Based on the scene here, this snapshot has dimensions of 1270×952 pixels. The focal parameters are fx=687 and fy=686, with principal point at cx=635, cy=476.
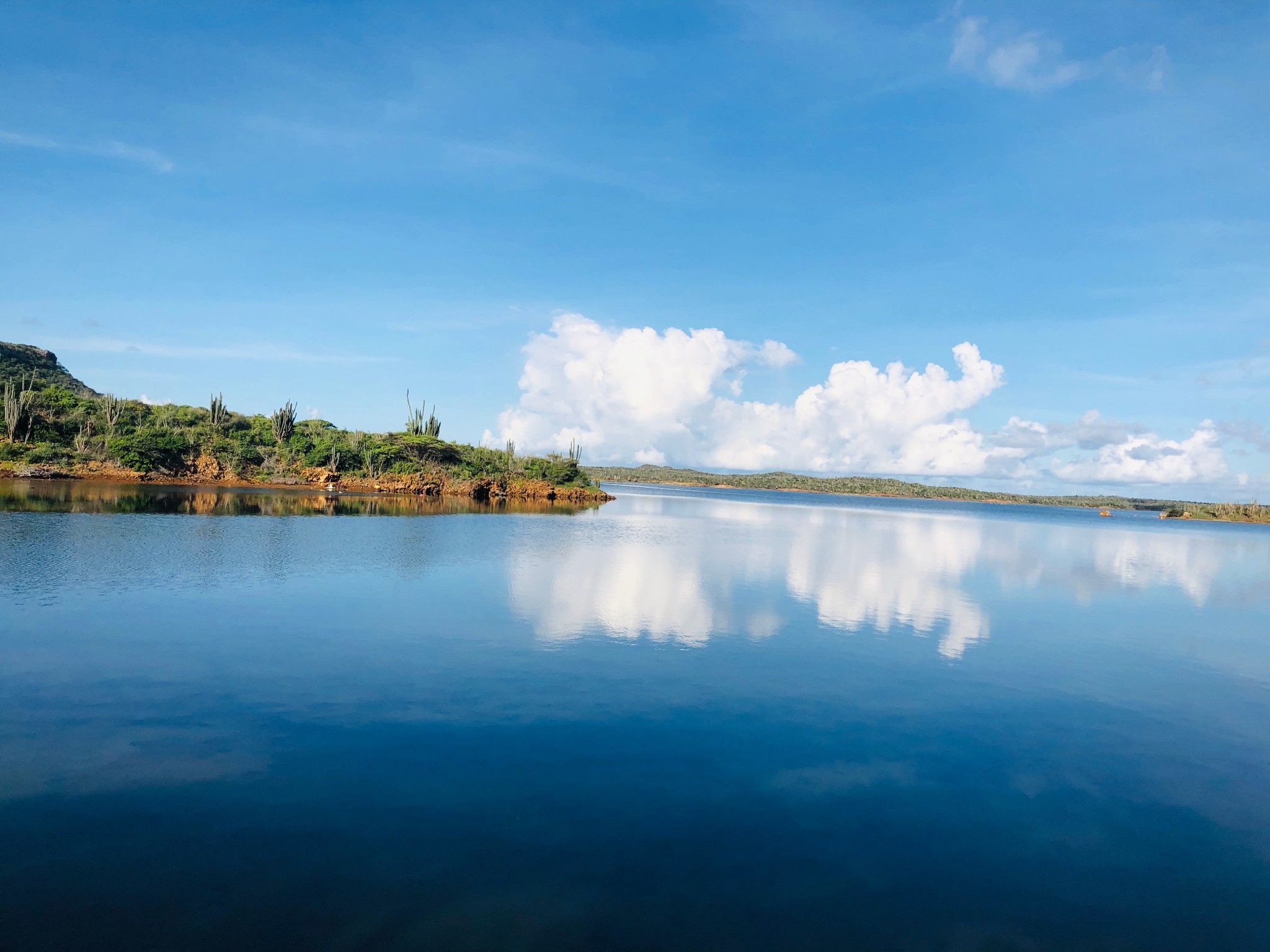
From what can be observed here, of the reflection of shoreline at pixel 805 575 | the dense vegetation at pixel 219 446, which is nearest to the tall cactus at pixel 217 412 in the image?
the dense vegetation at pixel 219 446

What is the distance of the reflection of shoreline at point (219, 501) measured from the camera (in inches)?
1299

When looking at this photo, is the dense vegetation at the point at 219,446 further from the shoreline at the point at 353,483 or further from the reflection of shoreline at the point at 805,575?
the reflection of shoreline at the point at 805,575

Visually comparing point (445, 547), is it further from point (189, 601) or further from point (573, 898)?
point (573, 898)

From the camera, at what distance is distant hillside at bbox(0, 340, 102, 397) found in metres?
84.4

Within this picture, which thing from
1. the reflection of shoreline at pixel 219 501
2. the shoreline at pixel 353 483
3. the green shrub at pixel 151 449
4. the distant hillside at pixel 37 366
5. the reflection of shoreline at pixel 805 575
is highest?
the distant hillside at pixel 37 366

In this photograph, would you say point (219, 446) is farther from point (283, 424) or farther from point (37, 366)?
point (37, 366)

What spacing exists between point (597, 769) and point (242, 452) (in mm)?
63822

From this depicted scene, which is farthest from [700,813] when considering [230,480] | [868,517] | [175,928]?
[868,517]

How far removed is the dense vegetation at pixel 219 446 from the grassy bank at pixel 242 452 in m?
0.11

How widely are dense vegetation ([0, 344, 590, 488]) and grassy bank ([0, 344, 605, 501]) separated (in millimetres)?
106

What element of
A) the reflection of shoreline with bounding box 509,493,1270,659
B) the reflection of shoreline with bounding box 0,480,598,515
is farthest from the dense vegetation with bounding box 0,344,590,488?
the reflection of shoreline with bounding box 509,493,1270,659

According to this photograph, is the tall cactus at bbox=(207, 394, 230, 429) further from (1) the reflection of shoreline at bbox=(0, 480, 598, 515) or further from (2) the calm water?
(2) the calm water

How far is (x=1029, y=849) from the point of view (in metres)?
7.64

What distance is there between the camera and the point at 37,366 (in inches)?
3789
